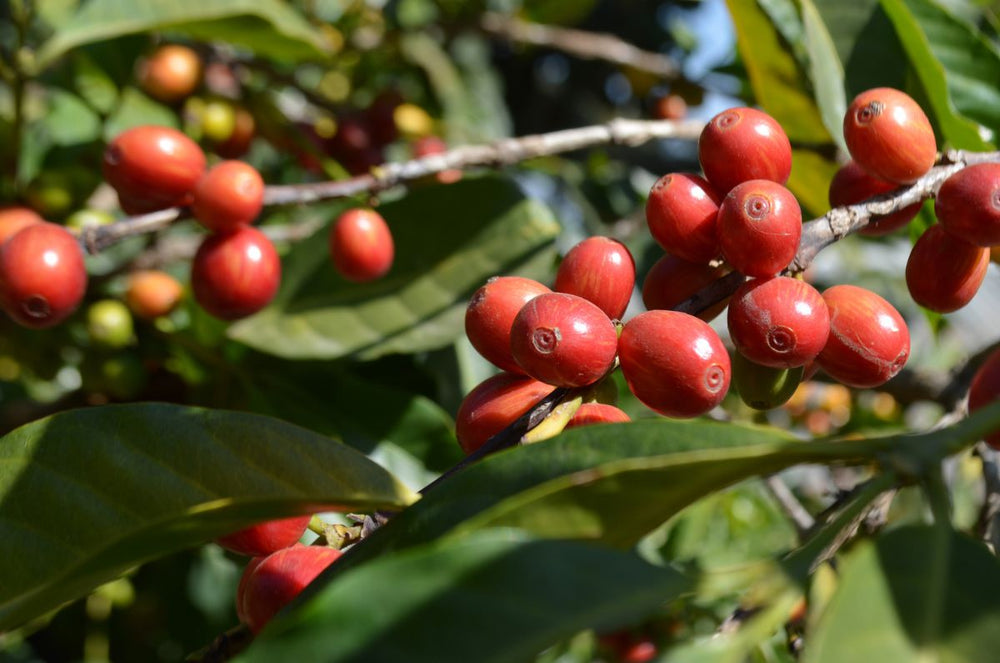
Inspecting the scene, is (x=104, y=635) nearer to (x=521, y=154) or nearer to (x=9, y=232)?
(x=9, y=232)

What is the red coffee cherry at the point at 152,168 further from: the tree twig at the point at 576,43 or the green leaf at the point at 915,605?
the tree twig at the point at 576,43

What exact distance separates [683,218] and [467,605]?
2.02 feet

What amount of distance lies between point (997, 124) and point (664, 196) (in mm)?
914

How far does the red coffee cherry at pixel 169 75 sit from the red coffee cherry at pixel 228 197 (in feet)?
3.26

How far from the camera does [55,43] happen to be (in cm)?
201

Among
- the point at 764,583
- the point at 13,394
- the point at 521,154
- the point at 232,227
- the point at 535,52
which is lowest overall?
the point at 13,394

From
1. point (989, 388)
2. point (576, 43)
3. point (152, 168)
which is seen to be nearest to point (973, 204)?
point (989, 388)

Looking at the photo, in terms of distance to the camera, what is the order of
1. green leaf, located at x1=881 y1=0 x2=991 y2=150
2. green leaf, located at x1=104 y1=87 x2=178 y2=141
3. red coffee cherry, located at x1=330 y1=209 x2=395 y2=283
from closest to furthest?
green leaf, located at x1=881 y1=0 x2=991 y2=150 → red coffee cherry, located at x1=330 y1=209 x2=395 y2=283 → green leaf, located at x1=104 y1=87 x2=178 y2=141

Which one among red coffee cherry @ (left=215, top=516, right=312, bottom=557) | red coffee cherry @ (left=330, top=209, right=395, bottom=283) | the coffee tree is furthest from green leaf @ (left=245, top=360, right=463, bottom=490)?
red coffee cherry @ (left=215, top=516, right=312, bottom=557)

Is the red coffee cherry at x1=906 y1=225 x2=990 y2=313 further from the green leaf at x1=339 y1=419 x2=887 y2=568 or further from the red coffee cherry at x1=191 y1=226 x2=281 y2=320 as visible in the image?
the red coffee cherry at x1=191 y1=226 x2=281 y2=320

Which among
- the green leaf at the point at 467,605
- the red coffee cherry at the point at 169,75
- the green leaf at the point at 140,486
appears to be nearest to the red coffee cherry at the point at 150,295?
the red coffee cherry at the point at 169,75

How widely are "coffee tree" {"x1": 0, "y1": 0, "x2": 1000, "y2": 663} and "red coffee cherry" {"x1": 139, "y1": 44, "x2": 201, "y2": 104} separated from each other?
0.01 m

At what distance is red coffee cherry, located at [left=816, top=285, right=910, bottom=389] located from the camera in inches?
39.8

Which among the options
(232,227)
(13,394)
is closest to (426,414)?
(232,227)
